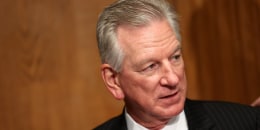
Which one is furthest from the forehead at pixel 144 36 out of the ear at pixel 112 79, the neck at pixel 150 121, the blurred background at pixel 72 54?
the blurred background at pixel 72 54

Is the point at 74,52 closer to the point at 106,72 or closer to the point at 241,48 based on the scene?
the point at 106,72

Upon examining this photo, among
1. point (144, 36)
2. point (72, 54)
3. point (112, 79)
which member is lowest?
point (72, 54)

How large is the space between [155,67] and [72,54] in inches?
33.1

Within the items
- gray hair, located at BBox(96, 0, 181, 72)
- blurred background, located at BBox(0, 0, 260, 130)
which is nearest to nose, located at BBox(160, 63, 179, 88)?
gray hair, located at BBox(96, 0, 181, 72)

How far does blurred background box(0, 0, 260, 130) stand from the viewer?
2.08m

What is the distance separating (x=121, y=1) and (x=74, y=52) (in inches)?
28.9

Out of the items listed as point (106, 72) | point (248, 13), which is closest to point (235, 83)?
point (248, 13)

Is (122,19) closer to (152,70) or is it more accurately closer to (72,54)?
(152,70)

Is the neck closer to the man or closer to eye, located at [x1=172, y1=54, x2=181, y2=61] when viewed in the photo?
the man

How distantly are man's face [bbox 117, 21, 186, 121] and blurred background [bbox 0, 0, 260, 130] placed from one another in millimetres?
746

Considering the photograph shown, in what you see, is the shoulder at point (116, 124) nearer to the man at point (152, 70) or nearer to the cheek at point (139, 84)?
the man at point (152, 70)

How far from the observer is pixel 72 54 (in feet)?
6.97

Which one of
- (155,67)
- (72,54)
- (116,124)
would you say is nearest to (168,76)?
(155,67)

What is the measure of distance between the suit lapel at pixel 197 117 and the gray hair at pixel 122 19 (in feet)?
0.93
